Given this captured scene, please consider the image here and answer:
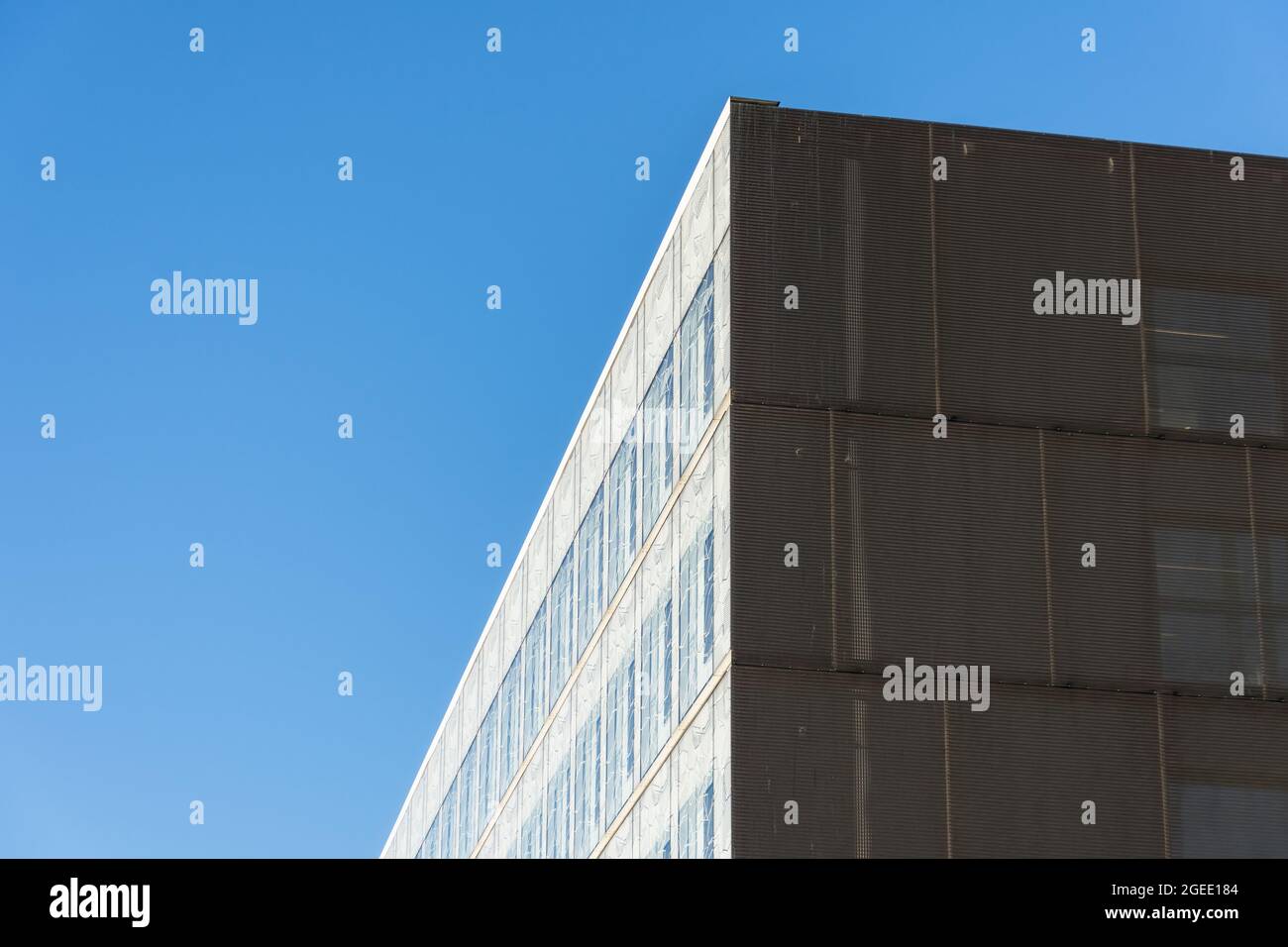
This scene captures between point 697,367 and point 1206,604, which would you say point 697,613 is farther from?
point 1206,604

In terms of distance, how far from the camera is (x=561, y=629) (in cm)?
4372

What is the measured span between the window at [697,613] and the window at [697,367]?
5.75 feet

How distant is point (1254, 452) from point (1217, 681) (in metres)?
3.80

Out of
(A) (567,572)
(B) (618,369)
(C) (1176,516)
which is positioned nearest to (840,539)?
(C) (1176,516)

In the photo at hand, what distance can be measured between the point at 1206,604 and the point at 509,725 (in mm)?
21773

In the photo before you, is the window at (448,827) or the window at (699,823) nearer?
the window at (699,823)

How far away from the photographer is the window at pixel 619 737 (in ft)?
118

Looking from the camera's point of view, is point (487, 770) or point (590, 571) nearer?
point (590, 571)

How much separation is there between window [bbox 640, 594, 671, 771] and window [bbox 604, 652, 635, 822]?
86 centimetres

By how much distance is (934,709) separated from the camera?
29766mm

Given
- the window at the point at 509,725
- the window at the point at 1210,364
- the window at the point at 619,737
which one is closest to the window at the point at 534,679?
the window at the point at 509,725

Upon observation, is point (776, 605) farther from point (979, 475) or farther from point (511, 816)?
point (511, 816)

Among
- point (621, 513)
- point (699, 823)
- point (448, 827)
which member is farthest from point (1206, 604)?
point (448, 827)

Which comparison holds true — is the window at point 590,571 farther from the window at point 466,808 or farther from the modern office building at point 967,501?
→ the window at point 466,808
